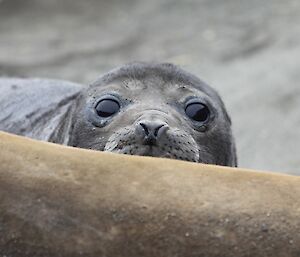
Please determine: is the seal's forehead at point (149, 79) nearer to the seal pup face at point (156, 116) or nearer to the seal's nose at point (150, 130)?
the seal pup face at point (156, 116)

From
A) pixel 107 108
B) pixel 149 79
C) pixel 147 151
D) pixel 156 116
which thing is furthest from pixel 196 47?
pixel 147 151

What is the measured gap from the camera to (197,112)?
4723 millimetres

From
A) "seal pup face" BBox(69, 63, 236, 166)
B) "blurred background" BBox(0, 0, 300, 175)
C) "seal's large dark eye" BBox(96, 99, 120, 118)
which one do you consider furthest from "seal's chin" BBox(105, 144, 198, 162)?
"blurred background" BBox(0, 0, 300, 175)

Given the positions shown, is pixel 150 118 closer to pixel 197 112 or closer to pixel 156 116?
pixel 156 116

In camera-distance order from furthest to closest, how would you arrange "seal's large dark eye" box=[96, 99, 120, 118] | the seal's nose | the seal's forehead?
the seal's forehead, "seal's large dark eye" box=[96, 99, 120, 118], the seal's nose

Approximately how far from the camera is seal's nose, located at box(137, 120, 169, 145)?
389cm

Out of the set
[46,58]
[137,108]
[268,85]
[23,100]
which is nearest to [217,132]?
[137,108]

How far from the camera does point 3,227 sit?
7.85 ft

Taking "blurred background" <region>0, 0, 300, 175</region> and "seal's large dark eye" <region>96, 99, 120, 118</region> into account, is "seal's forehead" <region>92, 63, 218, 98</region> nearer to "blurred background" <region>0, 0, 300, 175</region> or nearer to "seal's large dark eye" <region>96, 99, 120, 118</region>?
"seal's large dark eye" <region>96, 99, 120, 118</region>

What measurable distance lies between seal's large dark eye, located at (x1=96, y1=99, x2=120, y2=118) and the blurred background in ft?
10.7

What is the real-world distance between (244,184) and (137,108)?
1.95 metres

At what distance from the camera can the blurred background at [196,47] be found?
8508 millimetres

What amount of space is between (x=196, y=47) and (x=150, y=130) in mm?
6307

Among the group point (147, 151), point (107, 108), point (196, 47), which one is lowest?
point (147, 151)
